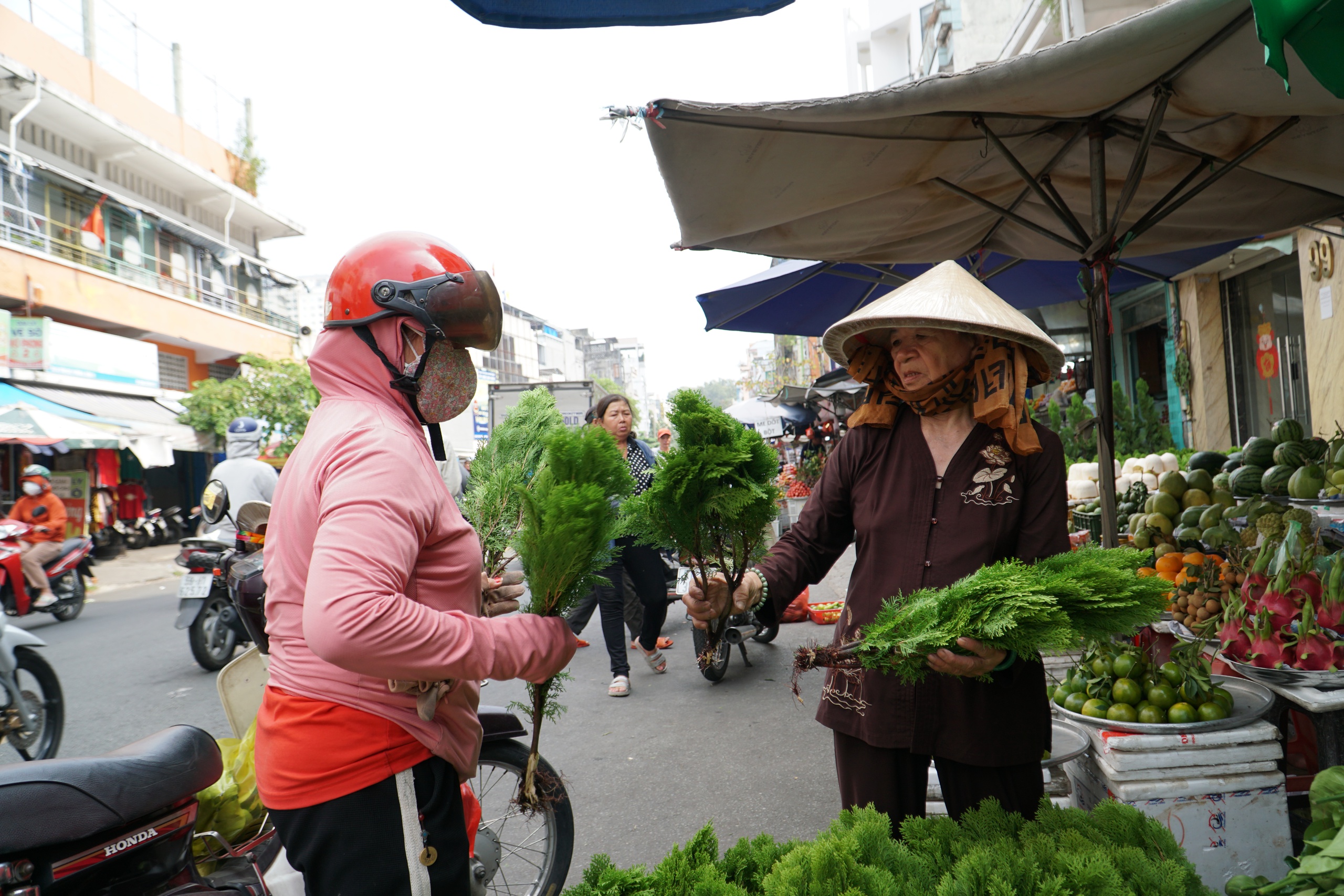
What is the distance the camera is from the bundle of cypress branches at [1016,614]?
1.50 meters

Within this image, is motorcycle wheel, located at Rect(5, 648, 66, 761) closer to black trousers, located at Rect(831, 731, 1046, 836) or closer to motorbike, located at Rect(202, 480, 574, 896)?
motorbike, located at Rect(202, 480, 574, 896)

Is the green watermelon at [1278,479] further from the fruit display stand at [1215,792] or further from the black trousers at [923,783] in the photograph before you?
the black trousers at [923,783]

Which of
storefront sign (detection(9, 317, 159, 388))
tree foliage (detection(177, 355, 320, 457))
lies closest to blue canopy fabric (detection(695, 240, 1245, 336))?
tree foliage (detection(177, 355, 320, 457))

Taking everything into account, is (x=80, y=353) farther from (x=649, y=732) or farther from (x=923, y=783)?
(x=923, y=783)

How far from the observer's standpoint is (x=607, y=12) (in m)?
2.01

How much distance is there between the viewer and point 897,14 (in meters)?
30.9

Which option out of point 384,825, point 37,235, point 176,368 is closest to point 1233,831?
point 384,825

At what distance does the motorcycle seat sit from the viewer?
1899mm

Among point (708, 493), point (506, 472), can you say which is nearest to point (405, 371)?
point (506, 472)

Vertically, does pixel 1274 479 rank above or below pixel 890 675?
above

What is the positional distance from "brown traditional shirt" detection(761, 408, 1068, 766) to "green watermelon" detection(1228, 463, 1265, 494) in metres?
2.95

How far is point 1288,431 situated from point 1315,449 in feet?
0.55

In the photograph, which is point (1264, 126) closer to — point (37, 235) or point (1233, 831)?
point (1233, 831)

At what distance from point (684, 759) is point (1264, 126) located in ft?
13.4
